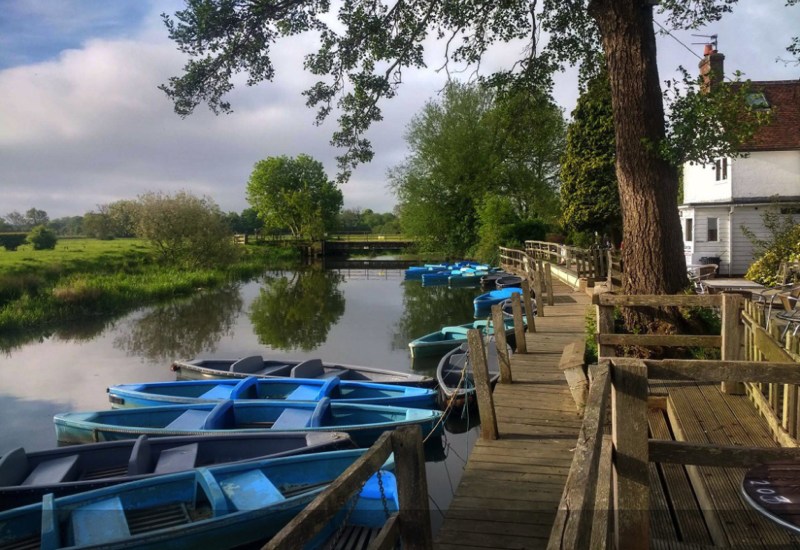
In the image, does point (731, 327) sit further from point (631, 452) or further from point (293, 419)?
point (293, 419)

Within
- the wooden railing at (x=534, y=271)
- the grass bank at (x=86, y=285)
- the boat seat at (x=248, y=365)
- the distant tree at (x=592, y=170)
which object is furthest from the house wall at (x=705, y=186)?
the grass bank at (x=86, y=285)

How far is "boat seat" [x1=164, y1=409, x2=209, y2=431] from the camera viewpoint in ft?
28.2

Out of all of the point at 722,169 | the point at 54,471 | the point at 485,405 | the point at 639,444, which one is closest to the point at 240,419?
the point at 54,471

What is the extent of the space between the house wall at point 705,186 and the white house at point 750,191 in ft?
0.15

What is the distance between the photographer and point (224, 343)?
19484 millimetres

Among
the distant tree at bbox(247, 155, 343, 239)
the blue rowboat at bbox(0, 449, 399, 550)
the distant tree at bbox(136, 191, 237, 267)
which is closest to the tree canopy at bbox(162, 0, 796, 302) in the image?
the blue rowboat at bbox(0, 449, 399, 550)

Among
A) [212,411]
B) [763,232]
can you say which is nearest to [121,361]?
[212,411]

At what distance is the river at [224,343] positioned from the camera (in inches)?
424

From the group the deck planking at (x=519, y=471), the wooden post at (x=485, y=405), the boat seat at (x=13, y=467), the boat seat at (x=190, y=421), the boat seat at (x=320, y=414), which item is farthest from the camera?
the boat seat at (x=190, y=421)

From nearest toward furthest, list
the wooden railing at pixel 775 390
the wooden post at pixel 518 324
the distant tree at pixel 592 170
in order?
the wooden railing at pixel 775 390 → the wooden post at pixel 518 324 → the distant tree at pixel 592 170

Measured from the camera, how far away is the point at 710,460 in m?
2.80

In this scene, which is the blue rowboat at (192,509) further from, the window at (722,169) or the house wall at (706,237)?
the window at (722,169)

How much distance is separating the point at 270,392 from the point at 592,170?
21.1 m

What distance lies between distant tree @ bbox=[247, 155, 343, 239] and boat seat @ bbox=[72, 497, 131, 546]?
68.2 metres
